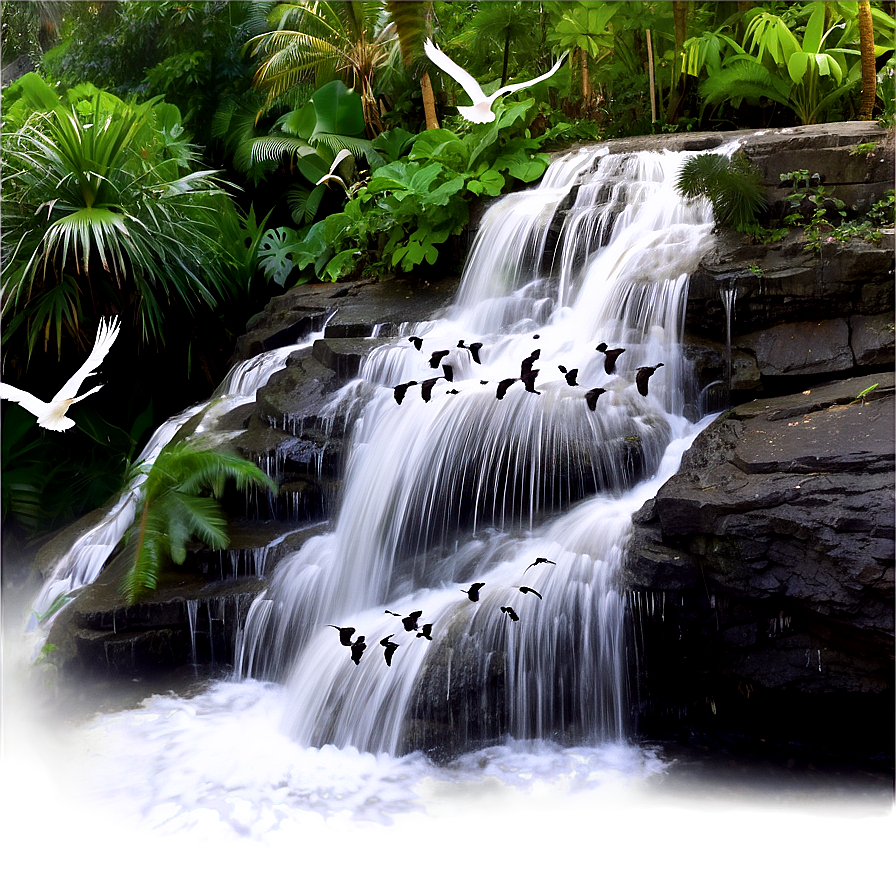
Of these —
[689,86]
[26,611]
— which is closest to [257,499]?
[26,611]

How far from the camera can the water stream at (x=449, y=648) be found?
3939mm

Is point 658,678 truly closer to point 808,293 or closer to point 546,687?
point 546,687

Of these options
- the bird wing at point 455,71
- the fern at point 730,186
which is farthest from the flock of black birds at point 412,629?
the bird wing at point 455,71

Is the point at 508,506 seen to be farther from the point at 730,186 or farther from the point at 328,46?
the point at 328,46

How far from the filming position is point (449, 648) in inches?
180

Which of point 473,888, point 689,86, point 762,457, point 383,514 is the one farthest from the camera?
point 689,86

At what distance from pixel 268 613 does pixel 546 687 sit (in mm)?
1864

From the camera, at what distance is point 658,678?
14.7 feet

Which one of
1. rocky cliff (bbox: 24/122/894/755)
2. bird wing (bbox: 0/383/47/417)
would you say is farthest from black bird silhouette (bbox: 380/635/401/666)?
bird wing (bbox: 0/383/47/417)

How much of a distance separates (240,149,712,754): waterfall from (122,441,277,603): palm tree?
0.62 metres

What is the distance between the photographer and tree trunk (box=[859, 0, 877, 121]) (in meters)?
7.18

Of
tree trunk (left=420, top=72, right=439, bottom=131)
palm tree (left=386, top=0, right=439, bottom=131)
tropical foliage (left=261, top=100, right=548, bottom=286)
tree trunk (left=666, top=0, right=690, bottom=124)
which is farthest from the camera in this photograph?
tree trunk (left=420, top=72, right=439, bottom=131)

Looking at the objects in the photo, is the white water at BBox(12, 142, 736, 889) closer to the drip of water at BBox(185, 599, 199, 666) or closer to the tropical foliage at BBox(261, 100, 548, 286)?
the drip of water at BBox(185, 599, 199, 666)

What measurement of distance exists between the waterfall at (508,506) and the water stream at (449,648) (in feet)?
0.05
